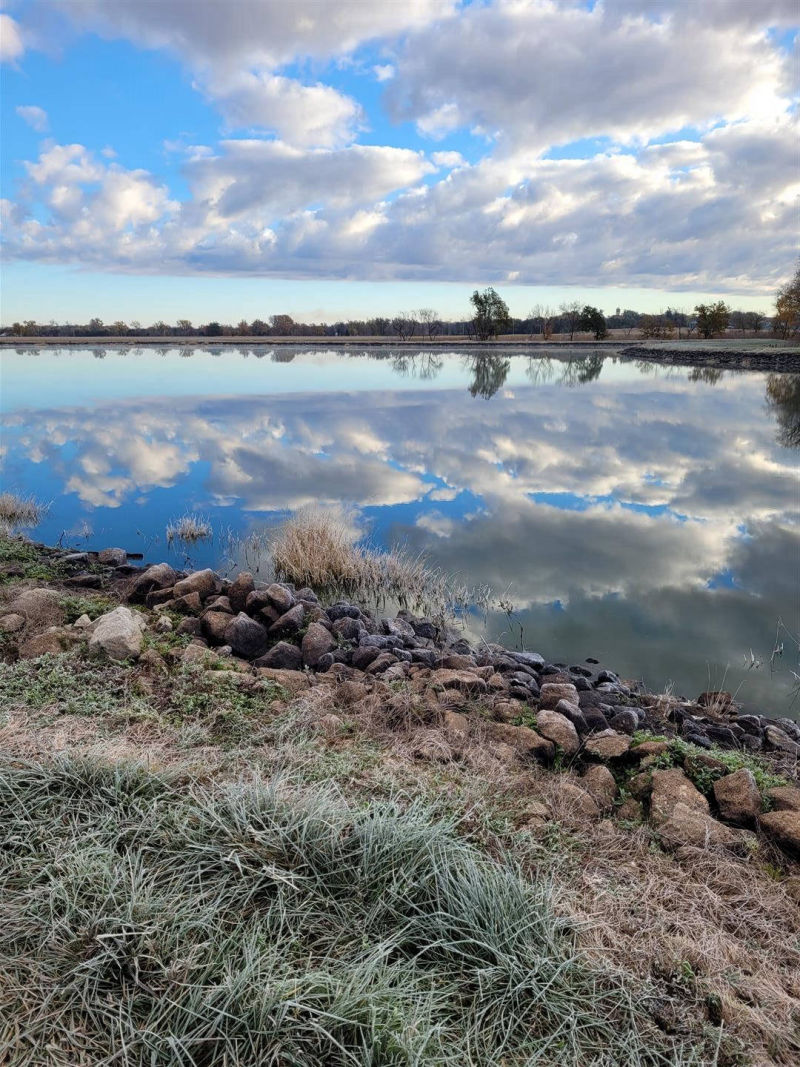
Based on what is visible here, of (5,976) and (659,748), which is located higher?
(5,976)

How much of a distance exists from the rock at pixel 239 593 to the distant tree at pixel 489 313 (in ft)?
324

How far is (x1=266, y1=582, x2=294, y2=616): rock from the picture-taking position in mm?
7984

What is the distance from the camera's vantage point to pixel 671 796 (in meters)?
4.40

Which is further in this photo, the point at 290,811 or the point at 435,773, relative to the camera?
the point at 435,773

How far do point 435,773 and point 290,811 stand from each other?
1.23m

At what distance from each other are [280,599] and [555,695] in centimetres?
352

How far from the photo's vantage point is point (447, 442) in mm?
22641

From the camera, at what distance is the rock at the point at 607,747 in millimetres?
5020

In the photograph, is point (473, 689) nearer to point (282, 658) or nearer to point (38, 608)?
point (282, 658)

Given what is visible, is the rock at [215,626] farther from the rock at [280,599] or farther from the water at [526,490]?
the water at [526,490]

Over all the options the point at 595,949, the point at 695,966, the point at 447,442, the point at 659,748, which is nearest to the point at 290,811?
the point at 595,949

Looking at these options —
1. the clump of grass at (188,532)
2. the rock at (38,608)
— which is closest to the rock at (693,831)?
the rock at (38,608)

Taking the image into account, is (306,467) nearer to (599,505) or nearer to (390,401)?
(599,505)

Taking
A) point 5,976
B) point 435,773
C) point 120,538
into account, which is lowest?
point 120,538
